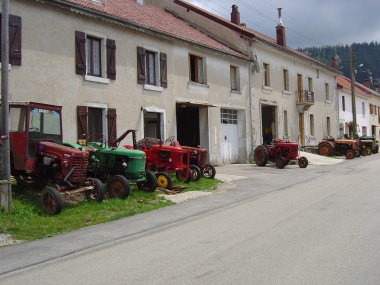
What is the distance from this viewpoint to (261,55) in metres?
26.7

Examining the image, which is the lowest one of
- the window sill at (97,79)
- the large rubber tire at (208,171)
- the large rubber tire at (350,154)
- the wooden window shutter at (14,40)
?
the large rubber tire at (208,171)

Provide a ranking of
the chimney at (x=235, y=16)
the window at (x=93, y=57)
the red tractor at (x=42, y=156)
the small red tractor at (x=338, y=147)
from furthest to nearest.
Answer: the chimney at (x=235, y=16) < the small red tractor at (x=338, y=147) < the window at (x=93, y=57) < the red tractor at (x=42, y=156)

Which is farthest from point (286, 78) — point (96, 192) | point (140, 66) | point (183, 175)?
point (96, 192)

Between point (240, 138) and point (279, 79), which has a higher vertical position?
point (279, 79)

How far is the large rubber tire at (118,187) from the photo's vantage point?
35.9 feet

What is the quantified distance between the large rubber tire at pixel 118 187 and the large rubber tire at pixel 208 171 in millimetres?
5285

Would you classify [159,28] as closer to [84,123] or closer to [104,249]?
[84,123]

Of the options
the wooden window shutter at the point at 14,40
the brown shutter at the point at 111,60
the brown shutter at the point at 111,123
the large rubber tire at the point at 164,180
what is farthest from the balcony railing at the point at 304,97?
the wooden window shutter at the point at 14,40

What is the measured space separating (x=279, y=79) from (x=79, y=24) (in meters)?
16.9

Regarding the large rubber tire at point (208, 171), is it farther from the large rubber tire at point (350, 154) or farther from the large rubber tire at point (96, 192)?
the large rubber tire at point (350, 154)

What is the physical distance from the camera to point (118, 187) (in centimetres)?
1108

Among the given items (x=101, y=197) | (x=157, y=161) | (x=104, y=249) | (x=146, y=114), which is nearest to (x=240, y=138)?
(x=146, y=114)

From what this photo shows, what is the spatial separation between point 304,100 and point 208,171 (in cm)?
1792

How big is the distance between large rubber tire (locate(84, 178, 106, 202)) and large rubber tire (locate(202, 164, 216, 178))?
5957 mm
